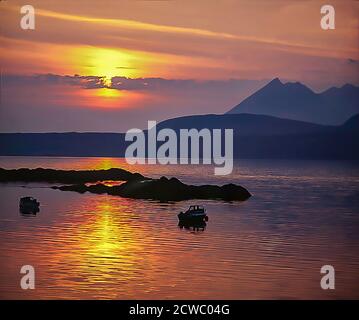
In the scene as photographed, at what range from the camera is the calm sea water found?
1126cm

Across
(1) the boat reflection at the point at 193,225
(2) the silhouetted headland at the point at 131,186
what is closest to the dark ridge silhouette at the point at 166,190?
(2) the silhouetted headland at the point at 131,186

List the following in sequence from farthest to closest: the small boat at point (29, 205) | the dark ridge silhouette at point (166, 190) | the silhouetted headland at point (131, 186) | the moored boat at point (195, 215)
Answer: the silhouetted headland at point (131, 186)
the dark ridge silhouette at point (166, 190)
the small boat at point (29, 205)
the moored boat at point (195, 215)

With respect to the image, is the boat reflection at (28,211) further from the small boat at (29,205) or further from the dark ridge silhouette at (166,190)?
the dark ridge silhouette at (166,190)

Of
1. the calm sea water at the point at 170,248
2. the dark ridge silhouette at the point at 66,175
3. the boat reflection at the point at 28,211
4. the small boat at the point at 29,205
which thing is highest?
the dark ridge silhouette at the point at 66,175

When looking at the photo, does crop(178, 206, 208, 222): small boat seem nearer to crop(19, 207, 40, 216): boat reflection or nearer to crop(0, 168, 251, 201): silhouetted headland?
crop(0, 168, 251, 201): silhouetted headland

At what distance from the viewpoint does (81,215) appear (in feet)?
85.4

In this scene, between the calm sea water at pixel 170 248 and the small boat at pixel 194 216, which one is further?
the small boat at pixel 194 216

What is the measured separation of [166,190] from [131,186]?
11.0 feet

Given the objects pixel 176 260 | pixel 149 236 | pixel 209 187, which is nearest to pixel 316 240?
pixel 149 236

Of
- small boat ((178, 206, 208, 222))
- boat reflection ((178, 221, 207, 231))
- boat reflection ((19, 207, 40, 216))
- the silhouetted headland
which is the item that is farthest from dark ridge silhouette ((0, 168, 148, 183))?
small boat ((178, 206, 208, 222))

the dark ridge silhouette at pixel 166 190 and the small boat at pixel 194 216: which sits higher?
the dark ridge silhouette at pixel 166 190

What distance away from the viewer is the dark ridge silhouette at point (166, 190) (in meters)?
26.1

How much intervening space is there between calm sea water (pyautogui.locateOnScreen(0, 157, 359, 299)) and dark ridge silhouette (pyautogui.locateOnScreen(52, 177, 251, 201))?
0.46 meters
